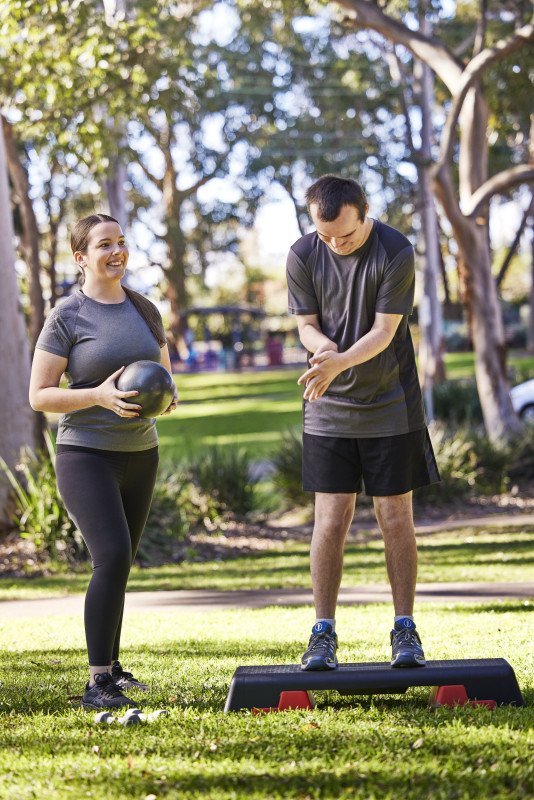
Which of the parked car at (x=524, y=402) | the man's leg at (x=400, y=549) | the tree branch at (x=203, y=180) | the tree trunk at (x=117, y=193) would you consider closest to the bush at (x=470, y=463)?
A: the parked car at (x=524, y=402)

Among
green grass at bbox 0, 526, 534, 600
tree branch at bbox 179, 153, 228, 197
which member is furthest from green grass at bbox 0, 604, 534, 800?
tree branch at bbox 179, 153, 228, 197

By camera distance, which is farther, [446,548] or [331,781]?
[446,548]

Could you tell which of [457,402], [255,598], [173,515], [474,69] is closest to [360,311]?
[255,598]

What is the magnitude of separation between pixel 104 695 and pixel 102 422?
111 cm

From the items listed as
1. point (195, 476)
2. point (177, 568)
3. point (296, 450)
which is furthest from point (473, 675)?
point (296, 450)

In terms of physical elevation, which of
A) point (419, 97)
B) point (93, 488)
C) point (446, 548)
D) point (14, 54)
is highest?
point (419, 97)

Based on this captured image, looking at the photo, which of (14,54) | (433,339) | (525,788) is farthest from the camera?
(433,339)

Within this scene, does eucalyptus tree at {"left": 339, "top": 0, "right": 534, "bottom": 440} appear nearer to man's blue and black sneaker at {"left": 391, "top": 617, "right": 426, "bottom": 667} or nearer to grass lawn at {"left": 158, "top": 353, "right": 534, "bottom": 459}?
grass lawn at {"left": 158, "top": 353, "right": 534, "bottom": 459}

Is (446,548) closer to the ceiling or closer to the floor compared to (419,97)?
closer to the floor

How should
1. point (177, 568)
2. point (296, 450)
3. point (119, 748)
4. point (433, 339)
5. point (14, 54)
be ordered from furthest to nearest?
point (433, 339), point (296, 450), point (14, 54), point (177, 568), point (119, 748)

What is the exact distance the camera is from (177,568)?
1203 centimetres

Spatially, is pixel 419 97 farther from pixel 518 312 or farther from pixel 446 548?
pixel 518 312

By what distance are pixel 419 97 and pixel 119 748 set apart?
102 feet

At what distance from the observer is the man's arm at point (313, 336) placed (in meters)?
5.06
